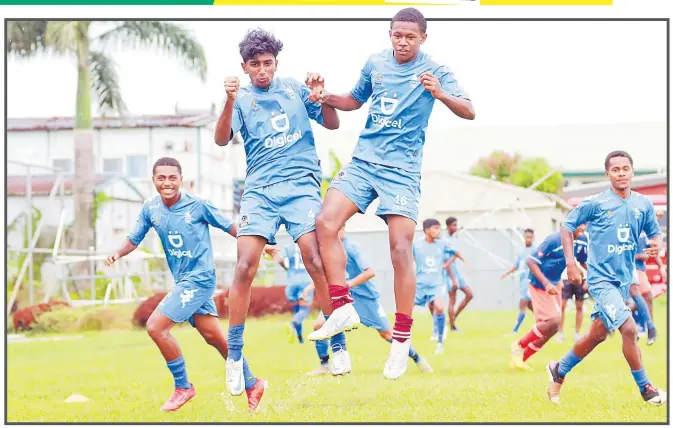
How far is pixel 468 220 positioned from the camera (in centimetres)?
3491

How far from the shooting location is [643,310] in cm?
1661

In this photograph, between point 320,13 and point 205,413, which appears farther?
point 205,413

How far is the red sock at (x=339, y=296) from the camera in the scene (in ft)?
25.7

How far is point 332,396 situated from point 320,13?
4.17 metres

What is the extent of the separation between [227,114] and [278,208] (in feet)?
2.82

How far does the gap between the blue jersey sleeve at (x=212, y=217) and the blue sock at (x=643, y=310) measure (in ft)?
28.0

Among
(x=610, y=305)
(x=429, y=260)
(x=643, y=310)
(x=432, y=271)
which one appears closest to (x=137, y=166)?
(x=429, y=260)

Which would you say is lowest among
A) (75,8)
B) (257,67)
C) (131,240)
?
(131,240)

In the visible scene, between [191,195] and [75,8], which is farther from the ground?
[75,8]

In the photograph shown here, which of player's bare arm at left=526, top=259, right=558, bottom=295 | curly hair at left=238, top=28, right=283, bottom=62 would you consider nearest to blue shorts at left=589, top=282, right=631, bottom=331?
player's bare arm at left=526, top=259, right=558, bottom=295

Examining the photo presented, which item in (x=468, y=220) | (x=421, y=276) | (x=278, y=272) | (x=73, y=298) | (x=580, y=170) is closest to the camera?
(x=421, y=276)

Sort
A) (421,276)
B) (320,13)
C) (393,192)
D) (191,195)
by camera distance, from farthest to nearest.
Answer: (421,276)
(191,195)
(320,13)
(393,192)

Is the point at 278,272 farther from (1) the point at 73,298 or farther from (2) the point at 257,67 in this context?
(2) the point at 257,67

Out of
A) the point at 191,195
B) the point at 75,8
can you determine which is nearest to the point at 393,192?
the point at 191,195
